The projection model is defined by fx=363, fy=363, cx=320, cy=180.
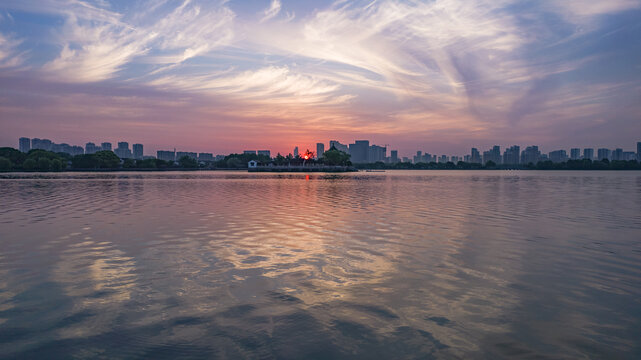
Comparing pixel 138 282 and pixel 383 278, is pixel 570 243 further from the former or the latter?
pixel 138 282

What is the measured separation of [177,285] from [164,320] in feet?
8.83

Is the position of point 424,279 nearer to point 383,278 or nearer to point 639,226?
point 383,278

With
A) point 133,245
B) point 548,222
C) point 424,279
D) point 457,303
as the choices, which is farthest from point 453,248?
A: point 133,245

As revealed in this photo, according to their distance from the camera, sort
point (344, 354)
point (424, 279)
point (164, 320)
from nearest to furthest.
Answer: point (344, 354)
point (164, 320)
point (424, 279)

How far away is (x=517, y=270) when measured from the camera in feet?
42.4

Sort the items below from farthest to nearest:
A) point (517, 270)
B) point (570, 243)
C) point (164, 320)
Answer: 1. point (570, 243)
2. point (517, 270)
3. point (164, 320)

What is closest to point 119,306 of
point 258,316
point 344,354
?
point 258,316

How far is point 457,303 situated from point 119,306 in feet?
29.0

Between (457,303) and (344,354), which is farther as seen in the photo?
(457,303)

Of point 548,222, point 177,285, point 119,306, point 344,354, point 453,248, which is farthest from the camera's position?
point 548,222

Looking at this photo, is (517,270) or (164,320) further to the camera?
(517,270)

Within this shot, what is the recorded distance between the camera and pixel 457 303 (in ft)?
31.8

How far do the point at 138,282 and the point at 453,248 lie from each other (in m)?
12.7

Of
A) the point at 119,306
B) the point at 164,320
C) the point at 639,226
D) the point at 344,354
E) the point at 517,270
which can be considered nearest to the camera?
the point at 344,354
